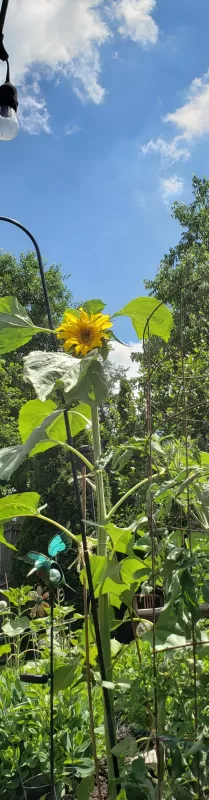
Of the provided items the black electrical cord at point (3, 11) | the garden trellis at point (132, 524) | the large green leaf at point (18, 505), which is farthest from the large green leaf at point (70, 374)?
the black electrical cord at point (3, 11)

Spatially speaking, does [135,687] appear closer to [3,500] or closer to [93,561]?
[93,561]

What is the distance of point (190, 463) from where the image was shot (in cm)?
116

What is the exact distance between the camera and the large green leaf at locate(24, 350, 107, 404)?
846 mm

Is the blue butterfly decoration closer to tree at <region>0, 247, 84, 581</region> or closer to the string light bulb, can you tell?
tree at <region>0, 247, 84, 581</region>

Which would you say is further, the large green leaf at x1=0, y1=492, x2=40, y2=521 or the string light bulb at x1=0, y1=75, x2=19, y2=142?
the string light bulb at x1=0, y1=75, x2=19, y2=142

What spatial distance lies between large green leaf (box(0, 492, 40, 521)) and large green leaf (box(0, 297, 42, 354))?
0.30m

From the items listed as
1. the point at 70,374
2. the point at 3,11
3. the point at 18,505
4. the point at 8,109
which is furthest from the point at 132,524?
the point at 8,109

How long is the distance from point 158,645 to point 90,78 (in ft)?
34.8

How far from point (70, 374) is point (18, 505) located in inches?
12.8

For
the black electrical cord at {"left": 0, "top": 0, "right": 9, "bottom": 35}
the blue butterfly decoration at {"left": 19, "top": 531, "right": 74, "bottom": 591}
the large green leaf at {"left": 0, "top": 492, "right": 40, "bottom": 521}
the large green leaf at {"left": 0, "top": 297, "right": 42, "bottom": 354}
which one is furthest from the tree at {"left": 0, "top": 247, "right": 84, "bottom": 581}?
the black electrical cord at {"left": 0, "top": 0, "right": 9, "bottom": 35}

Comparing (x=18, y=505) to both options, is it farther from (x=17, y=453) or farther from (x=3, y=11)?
(x=3, y=11)

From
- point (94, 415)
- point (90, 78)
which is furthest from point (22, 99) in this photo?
point (90, 78)

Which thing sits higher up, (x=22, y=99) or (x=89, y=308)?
(x=22, y=99)

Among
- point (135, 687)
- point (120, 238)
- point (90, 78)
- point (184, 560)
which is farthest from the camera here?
point (90, 78)
